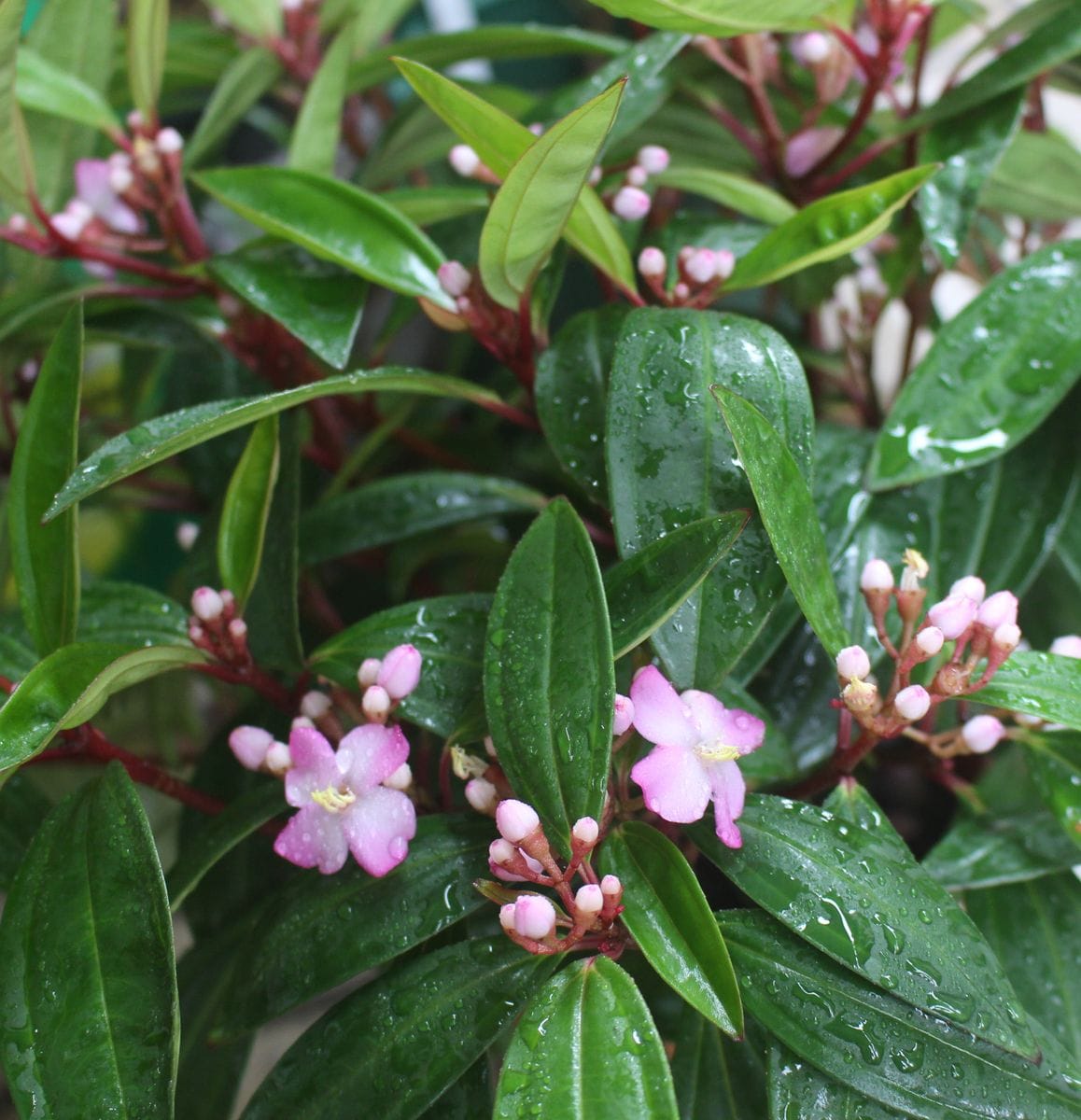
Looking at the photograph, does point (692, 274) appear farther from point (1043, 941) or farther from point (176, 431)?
point (1043, 941)

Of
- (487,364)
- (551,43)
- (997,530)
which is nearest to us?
(997,530)

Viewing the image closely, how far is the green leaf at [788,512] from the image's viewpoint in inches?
19.6

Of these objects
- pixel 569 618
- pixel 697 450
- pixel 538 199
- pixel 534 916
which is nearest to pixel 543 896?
pixel 534 916

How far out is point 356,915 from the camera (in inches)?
22.2

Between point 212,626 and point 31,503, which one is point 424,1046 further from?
point 31,503

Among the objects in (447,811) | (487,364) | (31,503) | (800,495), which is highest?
(800,495)

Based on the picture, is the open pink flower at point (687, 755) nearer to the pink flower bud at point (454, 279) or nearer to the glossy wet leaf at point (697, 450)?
the glossy wet leaf at point (697, 450)

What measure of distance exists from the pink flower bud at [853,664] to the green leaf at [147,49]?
0.67 meters

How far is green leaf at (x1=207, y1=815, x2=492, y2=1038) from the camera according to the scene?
1.80 ft

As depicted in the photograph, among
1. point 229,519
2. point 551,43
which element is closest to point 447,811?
point 229,519

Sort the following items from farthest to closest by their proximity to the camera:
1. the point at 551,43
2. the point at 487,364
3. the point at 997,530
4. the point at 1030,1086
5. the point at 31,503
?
the point at 487,364, the point at 551,43, the point at 997,530, the point at 31,503, the point at 1030,1086

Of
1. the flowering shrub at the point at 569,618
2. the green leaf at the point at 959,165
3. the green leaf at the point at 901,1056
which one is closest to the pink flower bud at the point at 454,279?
the flowering shrub at the point at 569,618

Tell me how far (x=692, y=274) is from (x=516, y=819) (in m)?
0.37

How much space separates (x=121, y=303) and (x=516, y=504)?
373 millimetres
